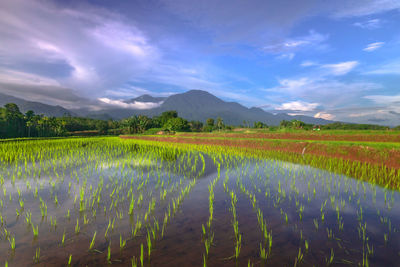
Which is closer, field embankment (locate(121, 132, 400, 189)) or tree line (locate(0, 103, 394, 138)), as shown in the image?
field embankment (locate(121, 132, 400, 189))

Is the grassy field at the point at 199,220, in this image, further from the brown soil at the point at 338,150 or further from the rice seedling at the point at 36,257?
the brown soil at the point at 338,150

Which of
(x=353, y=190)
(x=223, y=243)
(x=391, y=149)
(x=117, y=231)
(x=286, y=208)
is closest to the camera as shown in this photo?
(x=223, y=243)

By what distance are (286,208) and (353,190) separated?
3.87 meters

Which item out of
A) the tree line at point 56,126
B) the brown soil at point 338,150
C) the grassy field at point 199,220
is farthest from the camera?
the tree line at point 56,126

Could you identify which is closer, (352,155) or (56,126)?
(352,155)

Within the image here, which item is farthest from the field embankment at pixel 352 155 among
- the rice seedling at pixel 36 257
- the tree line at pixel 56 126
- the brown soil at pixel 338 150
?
the tree line at pixel 56 126

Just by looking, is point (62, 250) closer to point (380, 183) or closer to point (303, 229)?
point (303, 229)

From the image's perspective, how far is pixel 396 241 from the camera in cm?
382

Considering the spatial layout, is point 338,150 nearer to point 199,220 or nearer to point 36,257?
point 199,220

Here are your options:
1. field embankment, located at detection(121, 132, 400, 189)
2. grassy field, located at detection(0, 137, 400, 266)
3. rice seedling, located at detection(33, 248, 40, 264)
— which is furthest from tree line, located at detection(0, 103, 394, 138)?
rice seedling, located at detection(33, 248, 40, 264)

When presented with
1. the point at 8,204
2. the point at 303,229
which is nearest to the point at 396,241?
the point at 303,229

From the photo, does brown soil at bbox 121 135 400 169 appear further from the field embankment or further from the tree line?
the tree line

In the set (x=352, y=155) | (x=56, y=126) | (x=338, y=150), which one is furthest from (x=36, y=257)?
(x=56, y=126)

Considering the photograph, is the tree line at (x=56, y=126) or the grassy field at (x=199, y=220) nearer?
the grassy field at (x=199, y=220)
